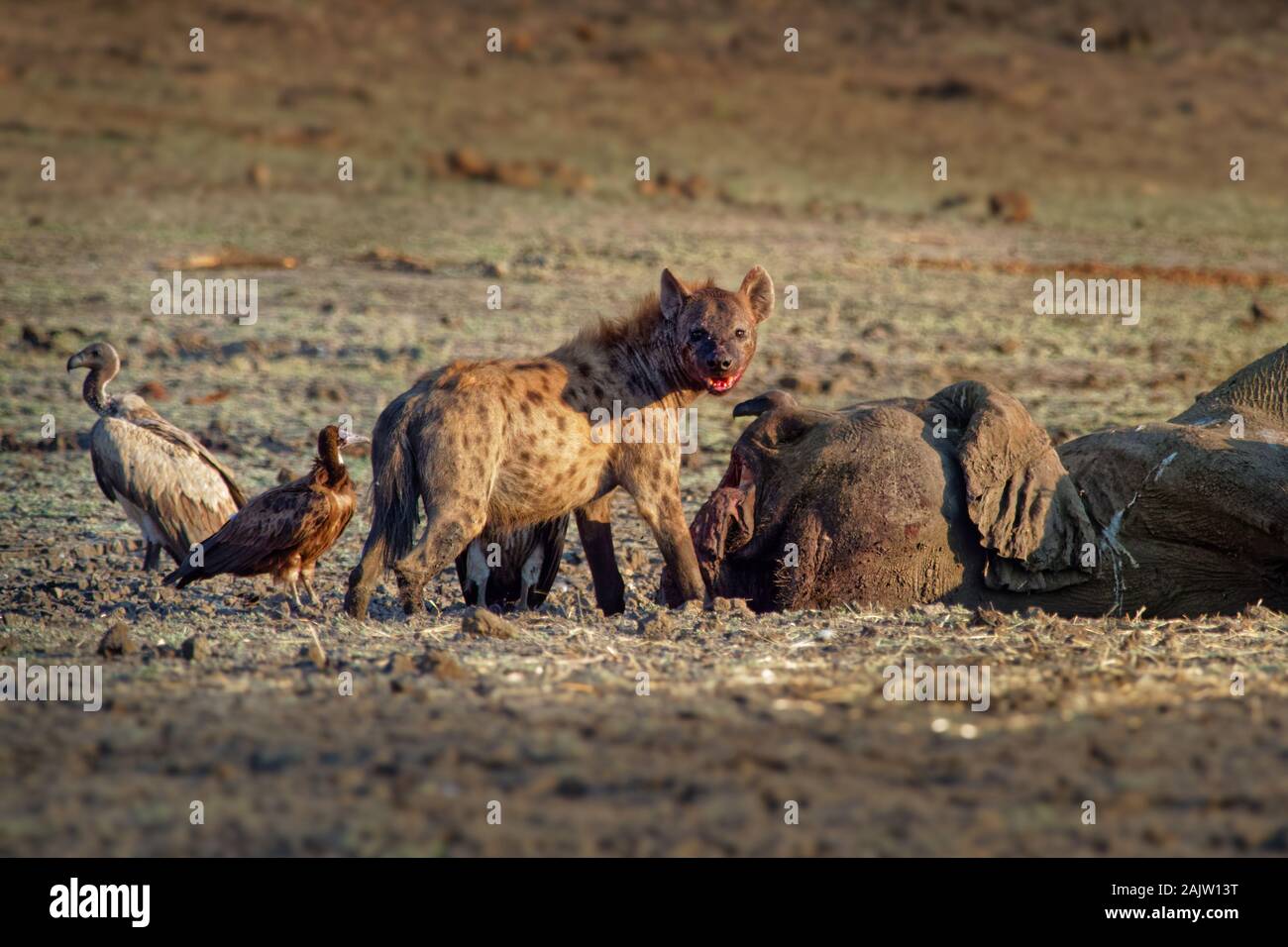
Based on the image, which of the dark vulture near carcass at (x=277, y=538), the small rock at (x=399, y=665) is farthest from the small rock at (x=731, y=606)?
the dark vulture near carcass at (x=277, y=538)

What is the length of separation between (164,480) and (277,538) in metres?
1.21

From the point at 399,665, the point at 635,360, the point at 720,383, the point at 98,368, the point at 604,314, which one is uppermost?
the point at 604,314

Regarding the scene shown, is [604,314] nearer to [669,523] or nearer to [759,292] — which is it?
[759,292]

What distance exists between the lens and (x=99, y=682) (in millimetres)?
5734

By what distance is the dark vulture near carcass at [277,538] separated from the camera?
293 inches

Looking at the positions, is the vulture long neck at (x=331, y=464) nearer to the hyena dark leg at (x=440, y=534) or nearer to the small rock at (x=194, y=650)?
the hyena dark leg at (x=440, y=534)

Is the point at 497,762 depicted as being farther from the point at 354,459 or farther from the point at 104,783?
the point at 354,459

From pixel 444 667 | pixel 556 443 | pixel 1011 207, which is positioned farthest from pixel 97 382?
pixel 1011 207

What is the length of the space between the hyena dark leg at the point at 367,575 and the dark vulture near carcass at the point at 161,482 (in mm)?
1753

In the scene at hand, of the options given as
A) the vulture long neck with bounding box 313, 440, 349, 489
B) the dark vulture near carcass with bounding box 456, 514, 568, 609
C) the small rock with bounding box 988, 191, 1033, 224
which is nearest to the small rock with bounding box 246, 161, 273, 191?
the small rock with bounding box 988, 191, 1033, 224

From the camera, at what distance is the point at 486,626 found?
6402mm

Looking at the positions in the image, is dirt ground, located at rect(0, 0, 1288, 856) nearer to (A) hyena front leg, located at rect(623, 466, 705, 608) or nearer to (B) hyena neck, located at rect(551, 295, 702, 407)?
(A) hyena front leg, located at rect(623, 466, 705, 608)

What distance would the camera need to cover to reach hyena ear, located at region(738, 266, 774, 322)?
7484mm

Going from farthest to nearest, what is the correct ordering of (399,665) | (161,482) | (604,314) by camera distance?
(604,314) < (161,482) < (399,665)
